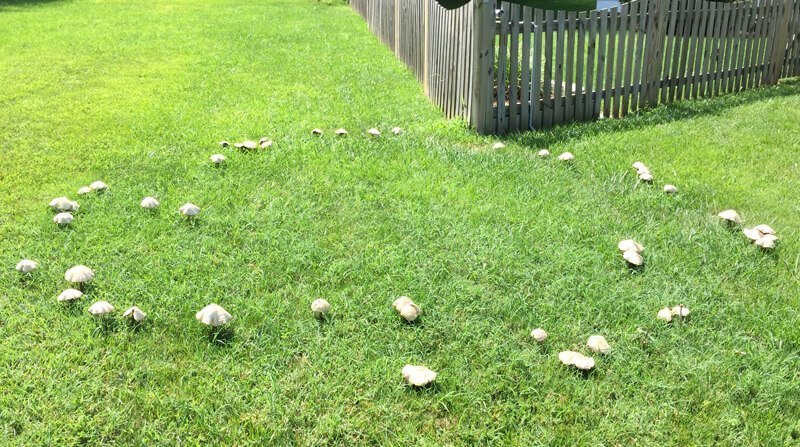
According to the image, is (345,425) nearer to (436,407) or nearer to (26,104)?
(436,407)

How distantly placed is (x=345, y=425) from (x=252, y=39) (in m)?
10.1

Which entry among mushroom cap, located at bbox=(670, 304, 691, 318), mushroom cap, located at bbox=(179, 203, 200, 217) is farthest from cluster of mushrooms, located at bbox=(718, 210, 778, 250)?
mushroom cap, located at bbox=(179, 203, 200, 217)

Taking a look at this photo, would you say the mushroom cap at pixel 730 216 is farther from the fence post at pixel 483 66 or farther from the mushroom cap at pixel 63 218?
the mushroom cap at pixel 63 218

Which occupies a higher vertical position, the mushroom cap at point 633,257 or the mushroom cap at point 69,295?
the mushroom cap at point 69,295

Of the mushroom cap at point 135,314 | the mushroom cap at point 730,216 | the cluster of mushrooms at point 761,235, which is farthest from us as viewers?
the mushroom cap at point 730,216

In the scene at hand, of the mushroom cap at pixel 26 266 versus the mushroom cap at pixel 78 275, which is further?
the mushroom cap at pixel 26 266

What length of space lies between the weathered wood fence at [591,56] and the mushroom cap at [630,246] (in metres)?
2.63

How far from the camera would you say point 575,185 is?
523cm

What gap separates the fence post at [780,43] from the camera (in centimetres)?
839

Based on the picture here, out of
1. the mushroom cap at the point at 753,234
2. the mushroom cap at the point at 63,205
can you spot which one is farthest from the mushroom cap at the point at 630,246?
the mushroom cap at the point at 63,205

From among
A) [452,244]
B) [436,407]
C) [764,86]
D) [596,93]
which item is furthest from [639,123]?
[436,407]

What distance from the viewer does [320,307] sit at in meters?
3.47

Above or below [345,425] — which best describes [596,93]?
above

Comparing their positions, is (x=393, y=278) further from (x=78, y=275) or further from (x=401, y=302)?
(x=78, y=275)
